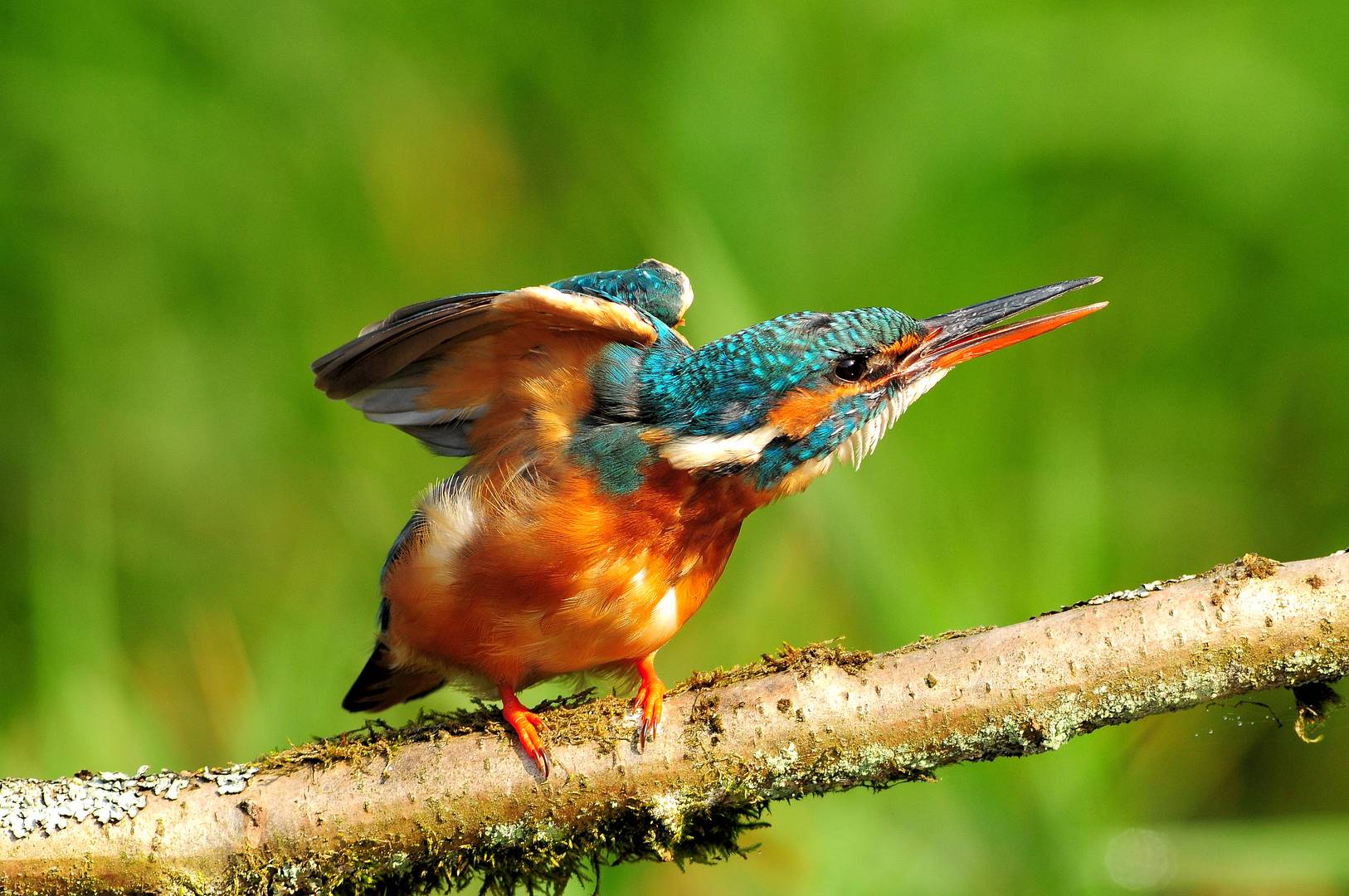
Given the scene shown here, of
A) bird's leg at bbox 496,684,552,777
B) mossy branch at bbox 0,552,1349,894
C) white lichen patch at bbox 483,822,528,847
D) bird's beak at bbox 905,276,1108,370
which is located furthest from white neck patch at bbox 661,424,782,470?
white lichen patch at bbox 483,822,528,847

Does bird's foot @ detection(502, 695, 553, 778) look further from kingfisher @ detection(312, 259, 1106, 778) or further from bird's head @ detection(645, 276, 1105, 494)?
bird's head @ detection(645, 276, 1105, 494)

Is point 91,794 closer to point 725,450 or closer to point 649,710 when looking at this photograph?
point 649,710

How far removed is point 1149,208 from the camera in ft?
19.2

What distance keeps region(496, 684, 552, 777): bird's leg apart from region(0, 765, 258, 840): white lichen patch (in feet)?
2.04

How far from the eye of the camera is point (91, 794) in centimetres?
288

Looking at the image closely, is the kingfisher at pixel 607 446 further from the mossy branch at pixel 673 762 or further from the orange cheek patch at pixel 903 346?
the mossy branch at pixel 673 762

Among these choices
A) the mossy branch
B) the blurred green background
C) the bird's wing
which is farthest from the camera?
the blurred green background

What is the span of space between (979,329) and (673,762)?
1.53 metres

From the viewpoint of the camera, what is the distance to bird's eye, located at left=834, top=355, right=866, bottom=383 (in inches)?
133

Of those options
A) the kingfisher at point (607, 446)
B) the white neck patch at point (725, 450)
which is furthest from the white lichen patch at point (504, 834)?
the white neck patch at point (725, 450)

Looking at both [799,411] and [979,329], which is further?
[979,329]

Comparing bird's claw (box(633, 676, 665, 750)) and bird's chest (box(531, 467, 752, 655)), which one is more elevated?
bird's chest (box(531, 467, 752, 655))

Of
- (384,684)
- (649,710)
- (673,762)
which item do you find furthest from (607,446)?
(384,684)

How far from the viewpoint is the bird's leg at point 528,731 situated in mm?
2986
